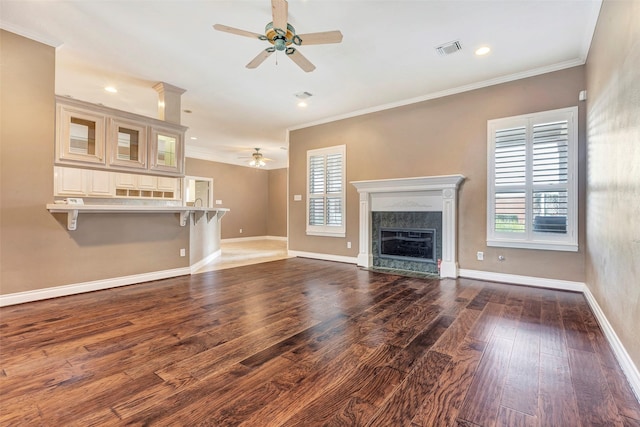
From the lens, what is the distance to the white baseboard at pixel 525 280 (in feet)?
12.7

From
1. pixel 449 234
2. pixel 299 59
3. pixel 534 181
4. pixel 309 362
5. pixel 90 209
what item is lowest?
pixel 309 362

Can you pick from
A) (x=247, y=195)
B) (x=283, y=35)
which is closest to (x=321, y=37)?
(x=283, y=35)

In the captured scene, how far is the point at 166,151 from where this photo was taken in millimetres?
4676

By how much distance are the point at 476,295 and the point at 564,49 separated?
3.21 meters

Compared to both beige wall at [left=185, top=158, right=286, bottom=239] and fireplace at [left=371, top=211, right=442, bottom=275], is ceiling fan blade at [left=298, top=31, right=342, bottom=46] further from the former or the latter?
beige wall at [left=185, top=158, right=286, bottom=239]

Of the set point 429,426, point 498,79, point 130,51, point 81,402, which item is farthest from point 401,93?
point 81,402

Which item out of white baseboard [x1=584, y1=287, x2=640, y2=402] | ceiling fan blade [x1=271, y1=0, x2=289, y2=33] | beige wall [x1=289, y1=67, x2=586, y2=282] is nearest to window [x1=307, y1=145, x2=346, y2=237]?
beige wall [x1=289, y1=67, x2=586, y2=282]

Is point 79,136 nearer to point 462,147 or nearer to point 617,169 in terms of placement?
point 462,147

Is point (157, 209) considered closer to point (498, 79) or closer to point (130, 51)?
point (130, 51)

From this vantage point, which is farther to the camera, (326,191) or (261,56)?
(326,191)

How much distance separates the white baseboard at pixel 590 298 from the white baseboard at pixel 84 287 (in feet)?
15.3

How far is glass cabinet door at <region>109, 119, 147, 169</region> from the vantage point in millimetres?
4074

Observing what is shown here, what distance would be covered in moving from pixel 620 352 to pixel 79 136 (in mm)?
5802

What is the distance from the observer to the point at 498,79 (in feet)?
14.3
